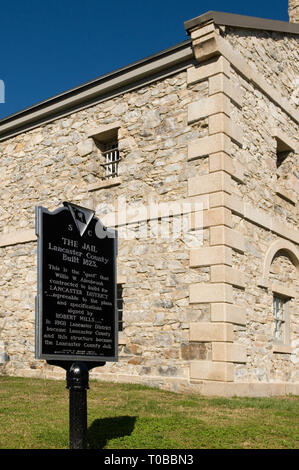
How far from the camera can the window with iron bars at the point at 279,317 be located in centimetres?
1360

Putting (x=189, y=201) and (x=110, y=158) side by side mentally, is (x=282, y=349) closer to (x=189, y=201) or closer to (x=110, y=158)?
(x=189, y=201)

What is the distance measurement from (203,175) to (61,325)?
665cm

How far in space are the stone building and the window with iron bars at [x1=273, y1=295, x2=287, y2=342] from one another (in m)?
0.03

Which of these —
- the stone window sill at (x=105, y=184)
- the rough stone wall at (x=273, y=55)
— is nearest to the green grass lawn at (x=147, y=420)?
the stone window sill at (x=105, y=184)

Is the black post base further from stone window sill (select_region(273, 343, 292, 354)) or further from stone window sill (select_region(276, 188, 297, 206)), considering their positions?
stone window sill (select_region(276, 188, 297, 206))

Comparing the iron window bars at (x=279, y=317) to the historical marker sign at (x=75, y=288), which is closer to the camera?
the historical marker sign at (x=75, y=288)

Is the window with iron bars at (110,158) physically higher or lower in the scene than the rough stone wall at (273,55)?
lower

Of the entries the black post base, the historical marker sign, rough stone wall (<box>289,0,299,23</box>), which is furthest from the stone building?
A: the black post base

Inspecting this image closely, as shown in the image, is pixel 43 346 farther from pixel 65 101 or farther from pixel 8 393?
pixel 65 101

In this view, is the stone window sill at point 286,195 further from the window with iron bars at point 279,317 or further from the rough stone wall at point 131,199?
the rough stone wall at point 131,199

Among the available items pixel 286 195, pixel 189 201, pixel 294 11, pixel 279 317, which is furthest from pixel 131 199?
pixel 294 11

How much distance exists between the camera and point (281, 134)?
47.8 ft
